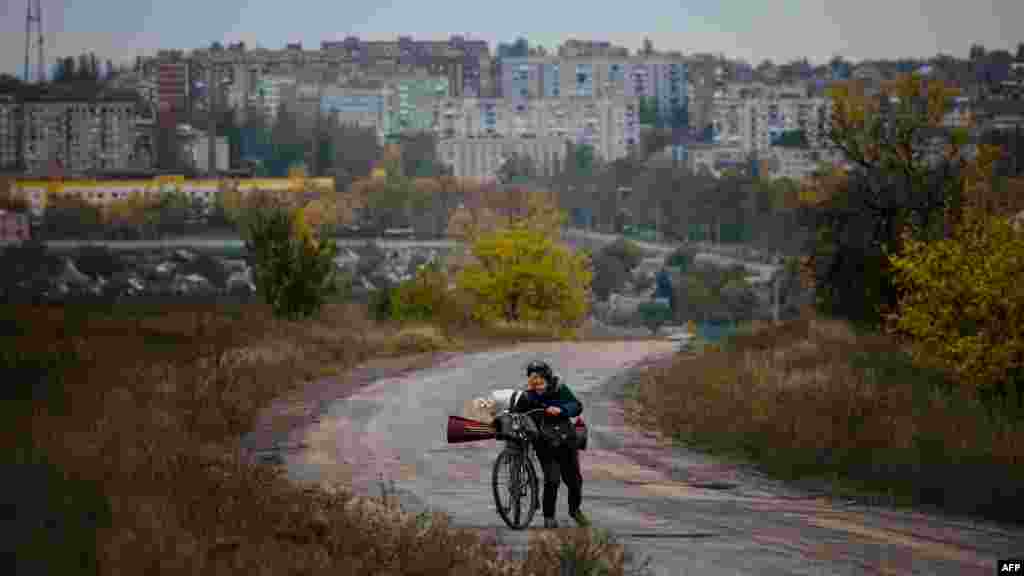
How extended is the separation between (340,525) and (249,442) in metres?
11.5

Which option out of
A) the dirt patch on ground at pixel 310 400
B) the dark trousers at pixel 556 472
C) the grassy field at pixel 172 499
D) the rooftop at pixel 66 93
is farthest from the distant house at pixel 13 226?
the dark trousers at pixel 556 472

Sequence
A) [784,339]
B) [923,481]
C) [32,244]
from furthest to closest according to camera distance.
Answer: [32,244] < [784,339] < [923,481]

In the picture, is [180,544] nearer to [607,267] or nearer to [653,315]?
[653,315]

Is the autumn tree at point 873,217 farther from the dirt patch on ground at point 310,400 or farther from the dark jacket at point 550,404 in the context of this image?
the dark jacket at point 550,404

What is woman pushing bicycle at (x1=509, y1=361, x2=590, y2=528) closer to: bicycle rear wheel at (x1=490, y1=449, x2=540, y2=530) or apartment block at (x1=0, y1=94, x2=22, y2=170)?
bicycle rear wheel at (x1=490, y1=449, x2=540, y2=530)

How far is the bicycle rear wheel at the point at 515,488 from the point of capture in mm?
16453

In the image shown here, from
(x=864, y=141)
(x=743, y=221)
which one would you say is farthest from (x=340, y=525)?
(x=743, y=221)

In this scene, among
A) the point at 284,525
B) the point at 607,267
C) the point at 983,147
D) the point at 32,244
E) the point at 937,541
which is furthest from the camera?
the point at 607,267

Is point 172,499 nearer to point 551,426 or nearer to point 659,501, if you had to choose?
point 551,426

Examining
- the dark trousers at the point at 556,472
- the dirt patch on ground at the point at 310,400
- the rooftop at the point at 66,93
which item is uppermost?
the rooftop at the point at 66,93

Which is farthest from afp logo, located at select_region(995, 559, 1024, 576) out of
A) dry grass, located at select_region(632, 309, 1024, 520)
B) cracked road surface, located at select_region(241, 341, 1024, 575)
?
dry grass, located at select_region(632, 309, 1024, 520)

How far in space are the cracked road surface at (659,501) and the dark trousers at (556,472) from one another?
505 mm

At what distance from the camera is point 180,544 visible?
1238cm

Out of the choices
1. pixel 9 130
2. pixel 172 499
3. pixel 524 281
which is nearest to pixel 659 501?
pixel 172 499
